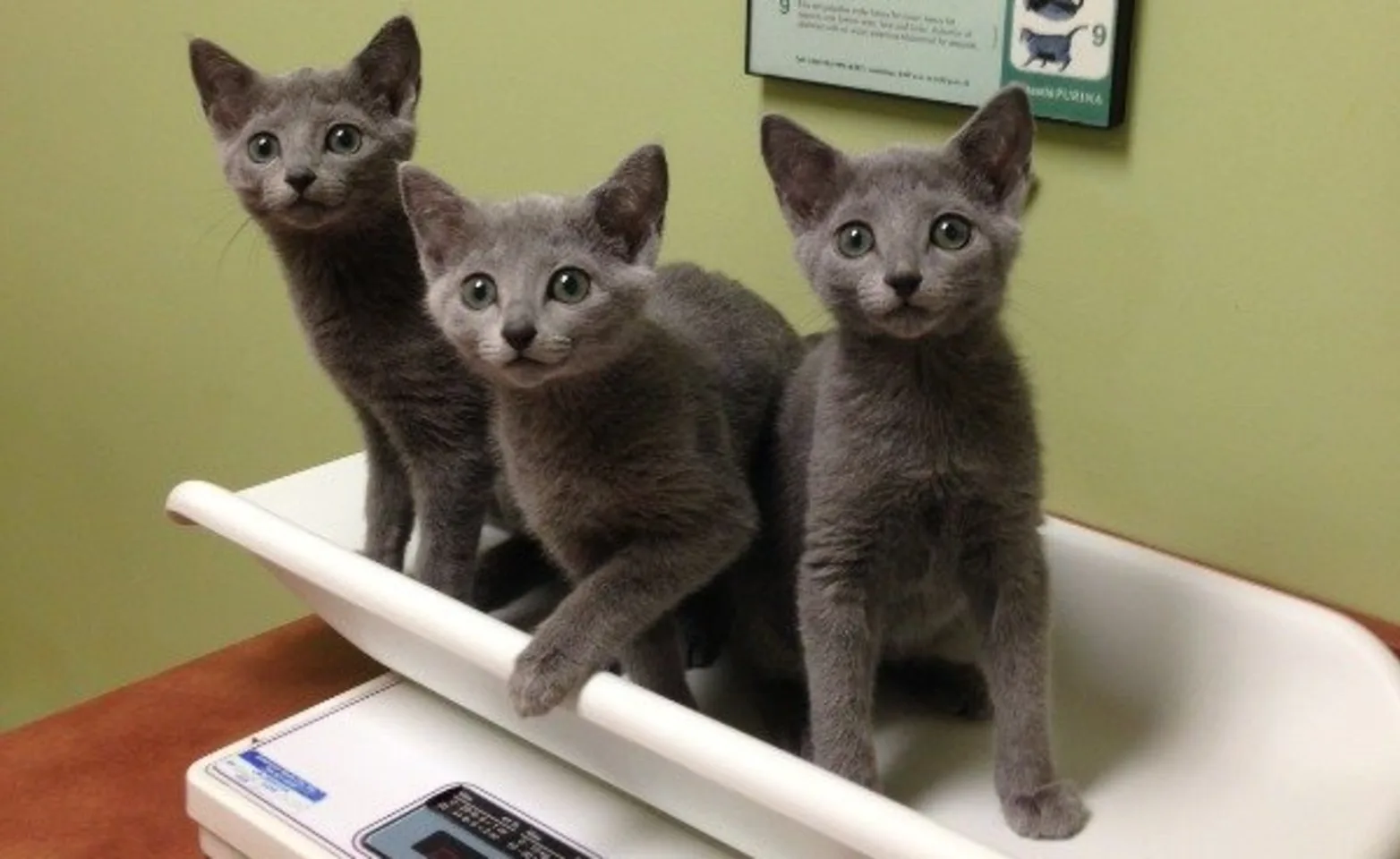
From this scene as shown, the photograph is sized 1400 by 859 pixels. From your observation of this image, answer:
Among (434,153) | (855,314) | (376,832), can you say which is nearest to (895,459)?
(855,314)

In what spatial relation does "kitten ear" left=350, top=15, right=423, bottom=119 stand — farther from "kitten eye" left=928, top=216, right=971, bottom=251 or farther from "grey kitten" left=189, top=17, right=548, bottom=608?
"kitten eye" left=928, top=216, right=971, bottom=251

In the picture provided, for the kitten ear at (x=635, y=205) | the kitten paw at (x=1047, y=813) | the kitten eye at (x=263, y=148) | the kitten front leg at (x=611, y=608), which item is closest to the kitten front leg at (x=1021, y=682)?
the kitten paw at (x=1047, y=813)

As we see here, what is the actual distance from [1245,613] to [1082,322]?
0.78 ft

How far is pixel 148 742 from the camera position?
982 millimetres

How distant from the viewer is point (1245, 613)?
34.8 inches

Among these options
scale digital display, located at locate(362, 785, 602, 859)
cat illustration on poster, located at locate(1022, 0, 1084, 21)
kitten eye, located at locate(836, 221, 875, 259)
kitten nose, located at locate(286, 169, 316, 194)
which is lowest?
scale digital display, located at locate(362, 785, 602, 859)

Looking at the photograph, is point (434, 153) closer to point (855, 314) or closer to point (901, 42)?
point (901, 42)

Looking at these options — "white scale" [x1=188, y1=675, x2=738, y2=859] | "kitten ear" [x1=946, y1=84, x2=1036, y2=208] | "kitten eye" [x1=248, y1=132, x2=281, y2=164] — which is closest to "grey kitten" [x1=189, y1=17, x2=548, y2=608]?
"kitten eye" [x1=248, y1=132, x2=281, y2=164]

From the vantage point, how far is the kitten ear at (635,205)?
792 mm

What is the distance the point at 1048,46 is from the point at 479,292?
422 millimetres

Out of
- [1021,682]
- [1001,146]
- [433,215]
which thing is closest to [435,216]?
[433,215]

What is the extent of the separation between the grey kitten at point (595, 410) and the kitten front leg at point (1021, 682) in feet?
0.48

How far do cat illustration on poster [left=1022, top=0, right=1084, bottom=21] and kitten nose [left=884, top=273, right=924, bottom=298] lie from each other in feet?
1.09

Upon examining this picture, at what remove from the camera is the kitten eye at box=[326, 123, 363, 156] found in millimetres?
880
